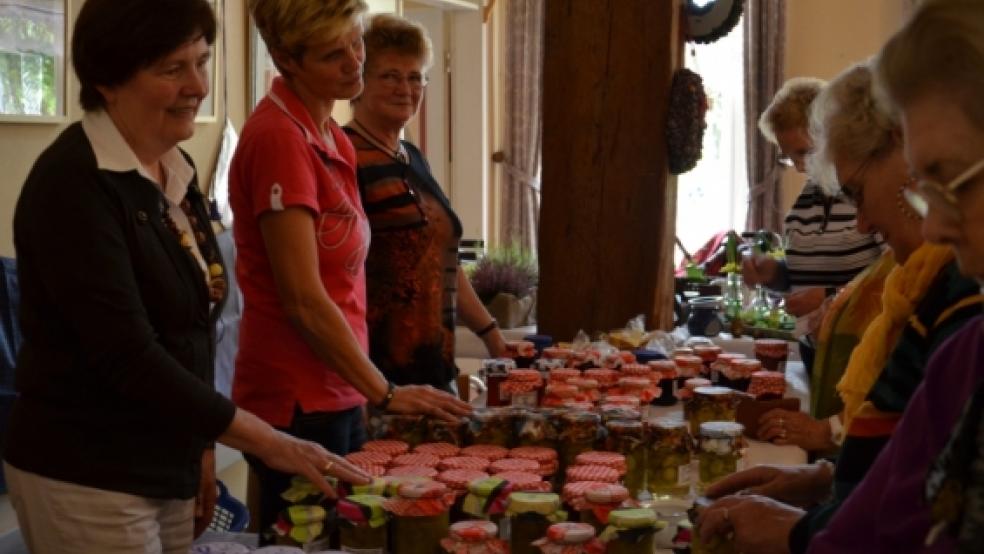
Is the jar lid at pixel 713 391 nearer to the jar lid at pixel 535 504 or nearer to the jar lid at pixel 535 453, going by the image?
the jar lid at pixel 535 453

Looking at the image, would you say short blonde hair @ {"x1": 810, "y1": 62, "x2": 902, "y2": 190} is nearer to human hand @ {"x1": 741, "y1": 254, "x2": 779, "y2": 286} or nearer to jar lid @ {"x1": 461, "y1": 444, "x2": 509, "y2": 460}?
jar lid @ {"x1": 461, "y1": 444, "x2": 509, "y2": 460}

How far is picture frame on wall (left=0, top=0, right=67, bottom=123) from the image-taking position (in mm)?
3803

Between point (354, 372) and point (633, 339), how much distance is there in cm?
132

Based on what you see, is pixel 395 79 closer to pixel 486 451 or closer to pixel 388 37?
pixel 388 37

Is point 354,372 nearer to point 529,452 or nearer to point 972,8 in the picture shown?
point 529,452

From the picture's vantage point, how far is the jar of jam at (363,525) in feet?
5.76

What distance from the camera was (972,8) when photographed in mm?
996

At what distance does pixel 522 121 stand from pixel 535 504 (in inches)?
288

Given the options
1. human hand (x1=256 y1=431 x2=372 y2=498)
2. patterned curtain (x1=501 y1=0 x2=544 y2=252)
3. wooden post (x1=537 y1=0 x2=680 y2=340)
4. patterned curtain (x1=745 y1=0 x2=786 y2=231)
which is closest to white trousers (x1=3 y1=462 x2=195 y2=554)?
human hand (x1=256 y1=431 x2=372 y2=498)

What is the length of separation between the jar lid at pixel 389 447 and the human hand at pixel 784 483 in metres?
0.52

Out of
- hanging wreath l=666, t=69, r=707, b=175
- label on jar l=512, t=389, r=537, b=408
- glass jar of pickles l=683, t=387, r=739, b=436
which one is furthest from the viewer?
hanging wreath l=666, t=69, r=707, b=175

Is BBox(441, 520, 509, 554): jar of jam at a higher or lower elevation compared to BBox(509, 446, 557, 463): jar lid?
lower

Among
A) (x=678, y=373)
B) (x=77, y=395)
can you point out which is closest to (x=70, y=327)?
(x=77, y=395)

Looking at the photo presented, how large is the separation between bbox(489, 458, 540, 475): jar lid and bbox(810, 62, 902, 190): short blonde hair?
2.15ft
